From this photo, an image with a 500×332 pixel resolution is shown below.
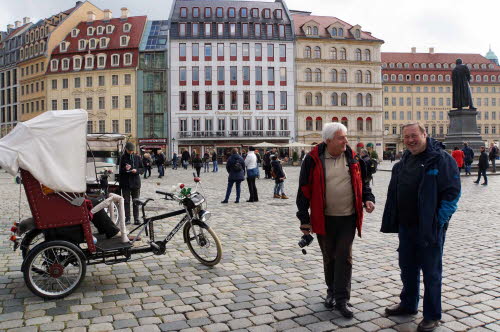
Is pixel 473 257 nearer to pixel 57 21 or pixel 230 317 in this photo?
pixel 230 317

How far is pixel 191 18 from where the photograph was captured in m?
61.6

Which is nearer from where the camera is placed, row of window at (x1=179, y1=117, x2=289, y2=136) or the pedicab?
the pedicab

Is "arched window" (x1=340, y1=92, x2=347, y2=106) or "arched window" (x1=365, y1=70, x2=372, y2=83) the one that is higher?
"arched window" (x1=365, y1=70, x2=372, y2=83)

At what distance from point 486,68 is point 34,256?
105 meters

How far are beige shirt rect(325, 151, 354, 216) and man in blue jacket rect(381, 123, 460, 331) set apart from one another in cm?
36

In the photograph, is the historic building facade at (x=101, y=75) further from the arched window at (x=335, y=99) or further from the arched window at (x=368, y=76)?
the arched window at (x=368, y=76)

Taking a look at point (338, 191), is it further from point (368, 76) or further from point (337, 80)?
point (368, 76)

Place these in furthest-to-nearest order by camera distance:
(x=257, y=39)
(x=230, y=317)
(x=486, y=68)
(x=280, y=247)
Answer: (x=486, y=68) → (x=257, y=39) → (x=280, y=247) → (x=230, y=317)

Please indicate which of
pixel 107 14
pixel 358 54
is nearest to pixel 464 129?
pixel 358 54

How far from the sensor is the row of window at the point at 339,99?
2461 inches

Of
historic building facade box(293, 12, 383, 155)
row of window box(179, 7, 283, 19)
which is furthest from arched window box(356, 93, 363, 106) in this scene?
row of window box(179, 7, 283, 19)

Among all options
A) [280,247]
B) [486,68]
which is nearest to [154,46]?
[280,247]

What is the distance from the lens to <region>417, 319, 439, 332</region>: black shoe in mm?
4012

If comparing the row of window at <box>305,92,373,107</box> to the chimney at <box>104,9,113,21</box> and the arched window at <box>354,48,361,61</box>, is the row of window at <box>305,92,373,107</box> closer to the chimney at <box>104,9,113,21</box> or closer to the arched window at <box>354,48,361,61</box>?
the arched window at <box>354,48,361,61</box>
